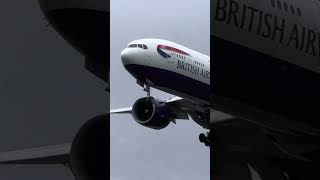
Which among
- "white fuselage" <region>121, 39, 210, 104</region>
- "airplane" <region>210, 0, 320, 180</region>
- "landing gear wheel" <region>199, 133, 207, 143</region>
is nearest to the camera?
"landing gear wheel" <region>199, 133, 207, 143</region>

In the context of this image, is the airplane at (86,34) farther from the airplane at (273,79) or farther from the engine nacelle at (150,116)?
the airplane at (273,79)

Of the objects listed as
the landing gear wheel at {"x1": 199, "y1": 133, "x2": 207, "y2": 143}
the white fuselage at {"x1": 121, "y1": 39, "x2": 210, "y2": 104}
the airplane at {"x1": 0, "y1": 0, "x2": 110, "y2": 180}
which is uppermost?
the airplane at {"x1": 0, "y1": 0, "x2": 110, "y2": 180}

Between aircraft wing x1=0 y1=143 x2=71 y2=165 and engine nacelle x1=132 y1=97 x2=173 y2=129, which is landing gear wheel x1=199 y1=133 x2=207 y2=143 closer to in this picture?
engine nacelle x1=132 y1=97 x2=173 y2=129

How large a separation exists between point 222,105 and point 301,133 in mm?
570

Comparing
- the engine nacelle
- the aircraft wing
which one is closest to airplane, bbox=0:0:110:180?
the aircraft wing

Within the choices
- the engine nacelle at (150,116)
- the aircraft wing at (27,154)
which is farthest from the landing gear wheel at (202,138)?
the aircraft wing at (27,154)

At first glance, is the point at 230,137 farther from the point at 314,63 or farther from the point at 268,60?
the point at 314,63

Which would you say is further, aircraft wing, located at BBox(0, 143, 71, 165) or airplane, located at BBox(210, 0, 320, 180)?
airplane, located at BBox(210, 0, 320, 180)

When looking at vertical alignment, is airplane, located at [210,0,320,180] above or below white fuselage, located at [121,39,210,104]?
above

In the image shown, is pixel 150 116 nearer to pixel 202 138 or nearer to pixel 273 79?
pixel 273 79

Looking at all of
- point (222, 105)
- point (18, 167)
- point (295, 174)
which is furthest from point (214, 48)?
point (18, 167)

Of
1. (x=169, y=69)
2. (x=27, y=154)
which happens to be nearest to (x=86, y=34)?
(x=27, y=154)

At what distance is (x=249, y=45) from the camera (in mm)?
3535

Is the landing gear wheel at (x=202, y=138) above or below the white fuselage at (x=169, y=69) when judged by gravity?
above
